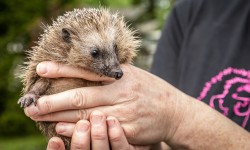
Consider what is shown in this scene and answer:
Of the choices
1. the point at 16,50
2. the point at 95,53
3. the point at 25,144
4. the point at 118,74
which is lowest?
the point at 25,144

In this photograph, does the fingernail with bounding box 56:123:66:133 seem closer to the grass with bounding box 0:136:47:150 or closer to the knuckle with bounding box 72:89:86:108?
the knuckle with bounding box 72:89:86:108

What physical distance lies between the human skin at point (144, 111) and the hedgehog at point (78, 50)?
61 millimetres

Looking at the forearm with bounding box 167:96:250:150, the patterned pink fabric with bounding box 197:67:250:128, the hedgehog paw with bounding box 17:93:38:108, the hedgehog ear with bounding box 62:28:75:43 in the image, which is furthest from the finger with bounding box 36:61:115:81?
the patterned pink fabric with bounding box 197:67:250:128

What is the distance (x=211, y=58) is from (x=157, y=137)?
654mm

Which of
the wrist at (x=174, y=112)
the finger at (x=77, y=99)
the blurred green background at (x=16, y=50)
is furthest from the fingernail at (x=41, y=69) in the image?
the blurred green background at (x=16, y=50)

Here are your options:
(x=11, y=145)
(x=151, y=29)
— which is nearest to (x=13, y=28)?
(x=11, y=145)

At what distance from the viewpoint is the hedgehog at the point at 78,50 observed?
2240mm

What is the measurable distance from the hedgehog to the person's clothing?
0.37m

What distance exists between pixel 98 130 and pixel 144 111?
229 mm

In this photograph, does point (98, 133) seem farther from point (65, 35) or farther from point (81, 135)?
point (65, 35)

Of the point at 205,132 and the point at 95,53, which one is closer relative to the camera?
the point at 205,132

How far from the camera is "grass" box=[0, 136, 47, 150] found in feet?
25.4

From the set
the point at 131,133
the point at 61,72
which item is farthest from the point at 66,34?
the point at 131,133

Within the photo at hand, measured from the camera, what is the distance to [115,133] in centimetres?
209
